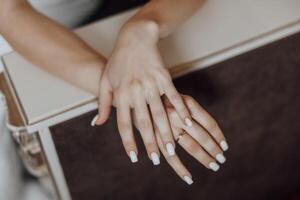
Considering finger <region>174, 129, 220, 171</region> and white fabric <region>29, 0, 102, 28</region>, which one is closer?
finger <region>174, 129, 220, 171</region>

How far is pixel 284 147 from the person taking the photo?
102 centimetres

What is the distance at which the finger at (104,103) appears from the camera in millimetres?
677

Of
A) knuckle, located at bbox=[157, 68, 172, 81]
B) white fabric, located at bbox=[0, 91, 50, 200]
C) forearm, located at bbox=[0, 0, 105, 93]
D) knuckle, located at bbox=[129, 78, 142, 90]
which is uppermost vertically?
forearm, located at bbox=[0, 0, 105, 93]

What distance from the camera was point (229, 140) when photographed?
90 cm

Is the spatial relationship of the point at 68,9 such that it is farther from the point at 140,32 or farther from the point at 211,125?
the point at 211,125

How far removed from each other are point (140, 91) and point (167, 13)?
0.18 metres

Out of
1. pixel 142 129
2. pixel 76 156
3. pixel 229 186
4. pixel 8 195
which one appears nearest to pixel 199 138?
pixel 142 129

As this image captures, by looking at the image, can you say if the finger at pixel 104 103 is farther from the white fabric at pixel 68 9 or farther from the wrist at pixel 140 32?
the white fabric at pixel 68 9

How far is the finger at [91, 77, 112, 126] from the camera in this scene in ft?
2.22

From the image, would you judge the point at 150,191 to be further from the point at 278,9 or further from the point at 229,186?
the point at 278,9

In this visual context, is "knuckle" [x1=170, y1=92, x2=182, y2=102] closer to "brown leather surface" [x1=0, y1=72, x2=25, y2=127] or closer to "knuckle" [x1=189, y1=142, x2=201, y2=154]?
"knuckle" [x1=189, y1=142, x2=201, y2=154]

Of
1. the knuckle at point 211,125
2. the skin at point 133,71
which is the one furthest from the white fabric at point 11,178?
the knuckle at point 211,125

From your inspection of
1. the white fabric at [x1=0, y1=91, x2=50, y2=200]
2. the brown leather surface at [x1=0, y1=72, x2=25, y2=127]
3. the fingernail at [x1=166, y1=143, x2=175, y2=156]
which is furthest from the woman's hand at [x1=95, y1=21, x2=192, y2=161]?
the white fabric at [x1=0, y1=91, x2=50, y2=200]

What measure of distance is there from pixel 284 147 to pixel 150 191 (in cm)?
34
